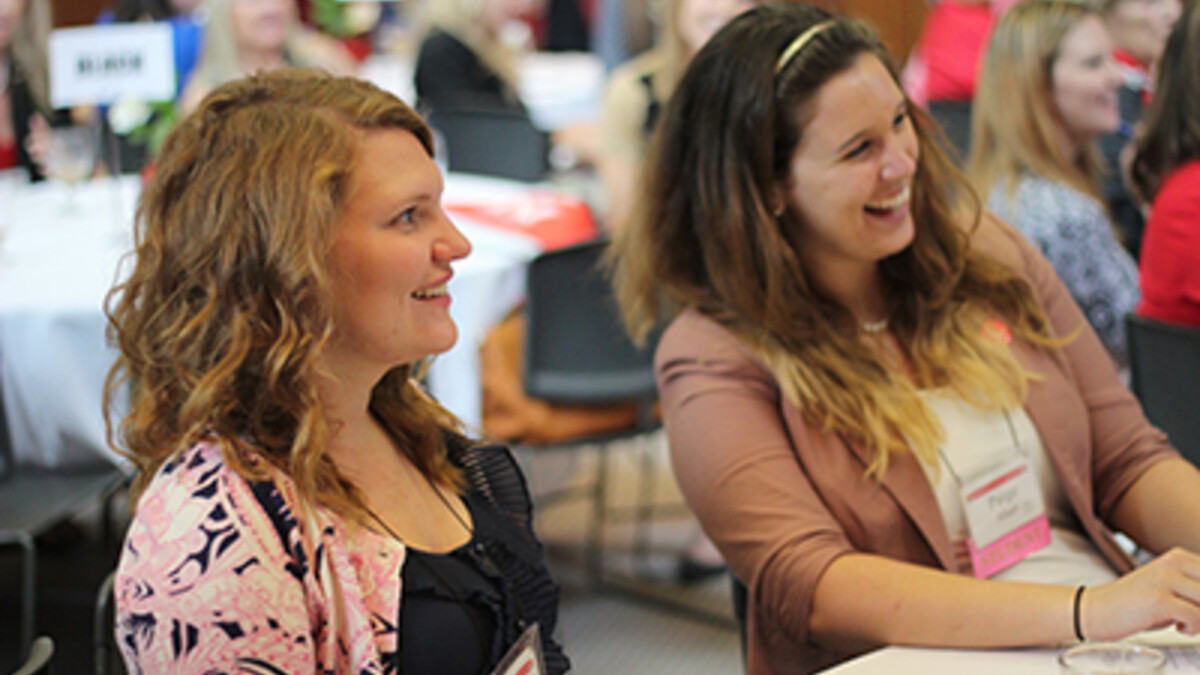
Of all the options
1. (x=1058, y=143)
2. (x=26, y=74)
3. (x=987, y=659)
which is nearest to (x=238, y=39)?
(x=26, y=74)

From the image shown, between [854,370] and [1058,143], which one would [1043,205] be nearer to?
[1058,143]

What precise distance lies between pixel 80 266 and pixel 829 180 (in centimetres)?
216

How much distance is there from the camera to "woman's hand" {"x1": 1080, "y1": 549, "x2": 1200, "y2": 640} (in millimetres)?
1308

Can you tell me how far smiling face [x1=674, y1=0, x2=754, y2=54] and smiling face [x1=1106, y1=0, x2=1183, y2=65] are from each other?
1.51 metres

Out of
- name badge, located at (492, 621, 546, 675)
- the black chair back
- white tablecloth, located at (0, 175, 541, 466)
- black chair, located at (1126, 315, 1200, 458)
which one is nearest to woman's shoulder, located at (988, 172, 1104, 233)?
black chair, located at (1126, 315, 1200, 458)

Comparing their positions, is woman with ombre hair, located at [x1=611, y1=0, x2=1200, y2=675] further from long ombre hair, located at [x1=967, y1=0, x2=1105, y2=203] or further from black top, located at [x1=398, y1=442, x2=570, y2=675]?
long ombre hair, located at [x1=967, y1=0, x2=1105, y2=203]

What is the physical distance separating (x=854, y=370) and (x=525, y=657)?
2.24 ft

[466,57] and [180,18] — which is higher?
[466,57]

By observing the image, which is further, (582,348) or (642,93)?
(642,93)

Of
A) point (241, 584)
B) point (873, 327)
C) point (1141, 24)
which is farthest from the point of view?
point (1141, 24)

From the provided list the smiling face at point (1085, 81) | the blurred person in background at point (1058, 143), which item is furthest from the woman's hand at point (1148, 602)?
the smiling face at point (1085, 81)

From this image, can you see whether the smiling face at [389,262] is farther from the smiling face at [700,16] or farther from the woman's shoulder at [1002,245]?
the smiling face at [700,16]

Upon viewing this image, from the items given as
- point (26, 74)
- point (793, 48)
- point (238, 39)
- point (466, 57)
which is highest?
point (793, 48)

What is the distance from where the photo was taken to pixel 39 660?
1136mm
